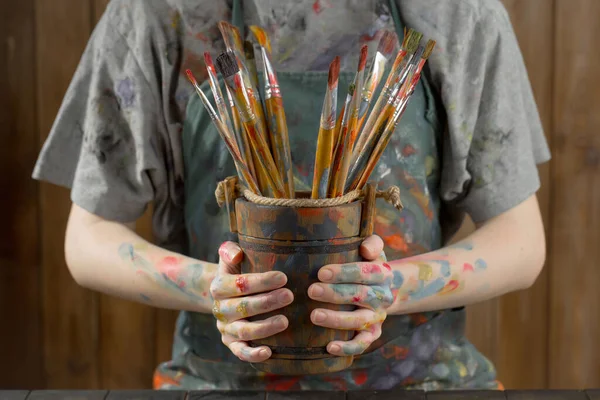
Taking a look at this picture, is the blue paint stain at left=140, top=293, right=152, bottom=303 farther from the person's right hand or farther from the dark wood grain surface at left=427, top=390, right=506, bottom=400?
the dark wood grain surface at left=427, top=390, right=506, bottom=400

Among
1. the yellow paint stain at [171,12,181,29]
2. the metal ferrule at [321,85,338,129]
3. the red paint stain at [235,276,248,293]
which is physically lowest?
the red paint stain at [235,276,248,293]

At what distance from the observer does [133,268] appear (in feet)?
3.03

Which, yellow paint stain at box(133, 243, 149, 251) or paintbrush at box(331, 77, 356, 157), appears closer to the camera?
paintbrush at box(331, 77, 356, 157)

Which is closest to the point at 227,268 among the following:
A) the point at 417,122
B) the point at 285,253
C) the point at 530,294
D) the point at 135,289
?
the point at 285,253

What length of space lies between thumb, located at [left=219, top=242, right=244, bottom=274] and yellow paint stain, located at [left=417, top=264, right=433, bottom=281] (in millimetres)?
224

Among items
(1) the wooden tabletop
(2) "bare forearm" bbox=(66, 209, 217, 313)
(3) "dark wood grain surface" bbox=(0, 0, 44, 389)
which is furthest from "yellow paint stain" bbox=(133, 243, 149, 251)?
(3) "dark wood grain surface" bbox=(0, 0, 44, 389)

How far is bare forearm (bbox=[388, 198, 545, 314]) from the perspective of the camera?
0.88 metres

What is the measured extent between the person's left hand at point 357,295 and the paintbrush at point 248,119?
8 cm

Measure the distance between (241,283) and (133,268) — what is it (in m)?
0.25

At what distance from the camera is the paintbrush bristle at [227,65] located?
0.68 metres

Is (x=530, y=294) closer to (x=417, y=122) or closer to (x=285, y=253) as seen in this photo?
(x=417, y=122)

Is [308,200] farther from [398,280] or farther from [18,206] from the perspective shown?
[18,206]

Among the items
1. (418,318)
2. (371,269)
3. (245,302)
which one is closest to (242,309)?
(245,302)

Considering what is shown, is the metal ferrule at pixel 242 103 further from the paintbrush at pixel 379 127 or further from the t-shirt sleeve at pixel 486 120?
the t-shirt sleeve at pixel 486 120
